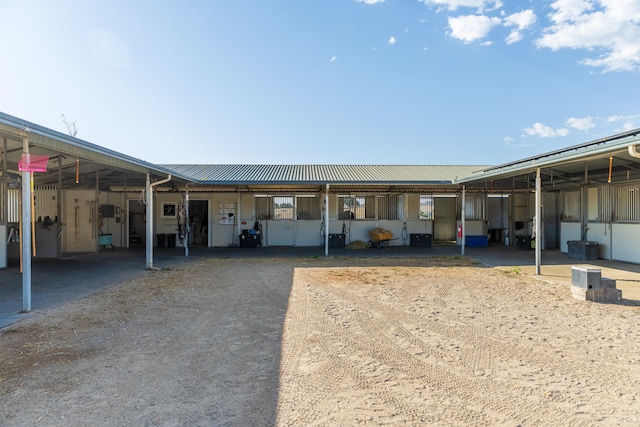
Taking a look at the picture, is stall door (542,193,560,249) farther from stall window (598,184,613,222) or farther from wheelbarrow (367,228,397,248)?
wheelbarrow (367,228,397,248)

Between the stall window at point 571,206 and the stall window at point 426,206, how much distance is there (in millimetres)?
4838

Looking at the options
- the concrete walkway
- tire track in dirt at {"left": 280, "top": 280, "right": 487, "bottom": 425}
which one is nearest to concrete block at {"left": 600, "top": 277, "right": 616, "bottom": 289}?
the concrete walkway

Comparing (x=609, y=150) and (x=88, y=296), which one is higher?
(x=609, y=150)

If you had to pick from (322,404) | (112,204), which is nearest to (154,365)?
(322,404)

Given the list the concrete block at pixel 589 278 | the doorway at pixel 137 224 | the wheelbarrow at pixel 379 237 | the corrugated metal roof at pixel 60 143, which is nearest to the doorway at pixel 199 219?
the doorway at pixel 137 224

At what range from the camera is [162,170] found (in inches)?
383

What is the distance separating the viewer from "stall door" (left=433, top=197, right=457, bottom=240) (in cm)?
1616

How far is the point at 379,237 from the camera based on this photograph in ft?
48.5

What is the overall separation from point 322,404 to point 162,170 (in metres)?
8.45

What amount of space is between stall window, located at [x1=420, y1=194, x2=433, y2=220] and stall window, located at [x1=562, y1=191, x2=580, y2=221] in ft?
15.9

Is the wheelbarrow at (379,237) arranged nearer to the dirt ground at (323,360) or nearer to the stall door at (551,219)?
the stall door at (551,219)

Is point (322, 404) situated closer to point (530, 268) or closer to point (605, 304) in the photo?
point (605, 304)

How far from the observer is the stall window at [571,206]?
42.6ft

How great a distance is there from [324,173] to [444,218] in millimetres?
5713
